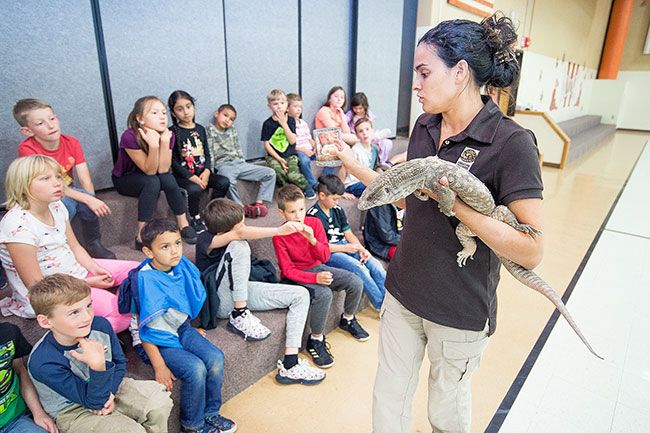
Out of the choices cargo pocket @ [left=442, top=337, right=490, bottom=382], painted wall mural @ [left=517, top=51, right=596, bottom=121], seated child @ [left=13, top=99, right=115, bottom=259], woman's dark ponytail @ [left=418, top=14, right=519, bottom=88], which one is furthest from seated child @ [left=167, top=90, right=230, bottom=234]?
painted wall mural @ [left=517, top=51, right=596, bottom=121]

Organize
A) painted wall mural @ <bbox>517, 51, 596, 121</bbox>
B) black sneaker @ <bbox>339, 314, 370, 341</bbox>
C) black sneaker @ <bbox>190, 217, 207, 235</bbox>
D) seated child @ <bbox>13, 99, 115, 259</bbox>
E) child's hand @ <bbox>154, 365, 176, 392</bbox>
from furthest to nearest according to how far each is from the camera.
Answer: painted wall mural @ <bbox>517, 51, 596, 121</bbox> → black sneaker @ <bbox>190, 217, 207, 235</bbox> → black sneaker @ <bbox>339, 314, 370, 341</bbox> → seated child @ <bbox>13, 99, 115, 259</bbox> → child's hand @ <bbox>154, 365, 176, 392</bbox>

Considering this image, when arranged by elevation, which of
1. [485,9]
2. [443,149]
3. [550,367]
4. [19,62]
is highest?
[485,9]

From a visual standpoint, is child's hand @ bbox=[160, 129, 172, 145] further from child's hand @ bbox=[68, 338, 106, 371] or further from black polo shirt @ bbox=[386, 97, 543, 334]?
black polo shirt @ bbox=[386, 97, 543, 334]

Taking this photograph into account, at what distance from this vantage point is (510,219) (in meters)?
1.08

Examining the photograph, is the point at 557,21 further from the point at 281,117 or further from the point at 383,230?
the point at 383,230

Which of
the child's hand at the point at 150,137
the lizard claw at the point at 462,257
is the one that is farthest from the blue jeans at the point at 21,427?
the child's hand at the point at 150,137

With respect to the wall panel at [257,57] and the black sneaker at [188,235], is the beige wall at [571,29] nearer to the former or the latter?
the wall panel at [257,57]

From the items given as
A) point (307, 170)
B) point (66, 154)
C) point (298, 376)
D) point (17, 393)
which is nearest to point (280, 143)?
point (307, 170)

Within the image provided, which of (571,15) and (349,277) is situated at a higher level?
(571,15)

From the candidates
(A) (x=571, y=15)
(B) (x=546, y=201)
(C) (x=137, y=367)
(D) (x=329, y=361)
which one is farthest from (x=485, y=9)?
(C) (x=137, y=367)

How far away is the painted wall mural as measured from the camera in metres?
9.20

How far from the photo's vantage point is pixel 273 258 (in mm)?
3031

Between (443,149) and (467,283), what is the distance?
427mm

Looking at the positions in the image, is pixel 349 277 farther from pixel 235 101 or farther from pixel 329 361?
pixel 235 101
